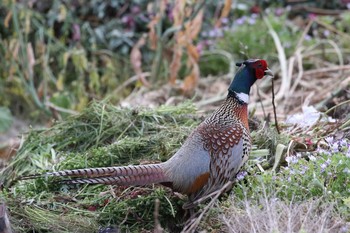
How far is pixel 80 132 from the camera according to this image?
192 inches

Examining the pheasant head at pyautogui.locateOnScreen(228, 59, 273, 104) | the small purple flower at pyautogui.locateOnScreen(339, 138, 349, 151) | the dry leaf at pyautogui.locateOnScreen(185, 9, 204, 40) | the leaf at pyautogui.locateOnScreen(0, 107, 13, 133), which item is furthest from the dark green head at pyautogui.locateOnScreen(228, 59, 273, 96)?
the leaf at pyautogui.locateOnScreen(0, 107, 13, 133)

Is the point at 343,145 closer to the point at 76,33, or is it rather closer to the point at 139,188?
the point at 139,188

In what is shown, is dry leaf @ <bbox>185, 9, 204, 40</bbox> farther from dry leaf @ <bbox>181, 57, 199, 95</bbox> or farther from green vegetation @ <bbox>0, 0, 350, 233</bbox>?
dry leaf @ <bbox>181, 57, 199, 95</bbox>

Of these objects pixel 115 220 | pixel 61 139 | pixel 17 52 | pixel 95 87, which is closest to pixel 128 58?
pixel 95 87

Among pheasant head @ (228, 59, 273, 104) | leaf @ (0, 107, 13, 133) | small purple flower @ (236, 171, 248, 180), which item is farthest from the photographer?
leaf @ (0, 107, 13, 133)

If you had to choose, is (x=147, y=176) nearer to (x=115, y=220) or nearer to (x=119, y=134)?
(x=115, y=220)

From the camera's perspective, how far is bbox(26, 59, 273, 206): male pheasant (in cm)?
355

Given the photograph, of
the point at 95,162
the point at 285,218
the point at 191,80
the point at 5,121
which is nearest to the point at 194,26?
the point at 191,80

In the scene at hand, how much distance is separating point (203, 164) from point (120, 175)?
1.45 feet

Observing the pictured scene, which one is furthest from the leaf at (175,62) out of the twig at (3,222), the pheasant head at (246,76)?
the twig at (3,222)

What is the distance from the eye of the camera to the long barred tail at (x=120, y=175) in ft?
11.5

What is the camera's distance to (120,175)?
354 cm

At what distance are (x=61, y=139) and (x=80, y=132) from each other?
145 millimetres

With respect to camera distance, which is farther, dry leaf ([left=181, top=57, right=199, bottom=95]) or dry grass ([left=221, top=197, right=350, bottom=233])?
dry leaf ([left=181, top=57, right=199, bottom=95])
